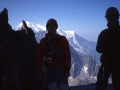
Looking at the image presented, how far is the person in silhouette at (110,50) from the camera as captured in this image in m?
5.28

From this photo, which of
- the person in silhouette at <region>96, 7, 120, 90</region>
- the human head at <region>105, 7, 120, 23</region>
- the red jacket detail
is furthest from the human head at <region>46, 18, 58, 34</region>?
the human head at <region>105, 7, 120, 23</region>

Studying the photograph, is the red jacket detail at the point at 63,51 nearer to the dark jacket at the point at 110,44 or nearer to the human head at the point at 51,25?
the human head at the point at 51,25

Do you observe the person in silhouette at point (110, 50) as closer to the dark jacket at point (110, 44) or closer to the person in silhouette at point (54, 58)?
the dark jacket at point (110, 44)

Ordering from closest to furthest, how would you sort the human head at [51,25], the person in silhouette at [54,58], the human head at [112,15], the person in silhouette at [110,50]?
the person in silhouette at [110,50], the human head at [112,15], the person in silhouette at [54,58], the human head at [51,25]

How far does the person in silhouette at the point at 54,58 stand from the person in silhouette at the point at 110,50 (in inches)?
58.7

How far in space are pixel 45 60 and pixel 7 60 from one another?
15.5 feet

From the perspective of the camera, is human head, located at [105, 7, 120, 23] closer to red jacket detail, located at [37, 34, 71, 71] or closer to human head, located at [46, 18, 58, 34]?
red jacket detail, located at [37, 34, 71, 71]

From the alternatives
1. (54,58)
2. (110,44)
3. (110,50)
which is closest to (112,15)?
(110,44)

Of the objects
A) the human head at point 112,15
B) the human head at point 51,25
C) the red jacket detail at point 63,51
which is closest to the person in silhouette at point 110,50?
the human head at point 112,15

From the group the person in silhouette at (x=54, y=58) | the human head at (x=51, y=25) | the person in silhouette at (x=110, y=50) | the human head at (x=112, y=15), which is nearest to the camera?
the person in silhouette at (x=110, y=50)

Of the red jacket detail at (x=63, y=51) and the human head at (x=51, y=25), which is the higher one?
the human head at (x=51, y=25)

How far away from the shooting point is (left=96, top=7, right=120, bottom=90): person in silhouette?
208 inches

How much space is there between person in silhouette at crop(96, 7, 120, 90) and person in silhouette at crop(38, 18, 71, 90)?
1.49 metres

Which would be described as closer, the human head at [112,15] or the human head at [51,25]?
the human head at [112,15]
